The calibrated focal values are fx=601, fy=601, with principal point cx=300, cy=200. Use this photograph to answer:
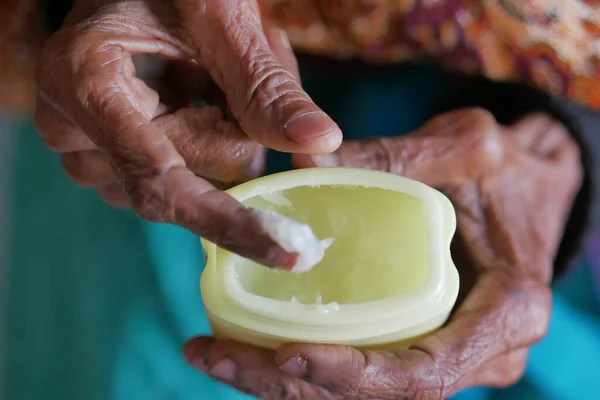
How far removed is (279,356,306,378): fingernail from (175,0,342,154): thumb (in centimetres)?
18

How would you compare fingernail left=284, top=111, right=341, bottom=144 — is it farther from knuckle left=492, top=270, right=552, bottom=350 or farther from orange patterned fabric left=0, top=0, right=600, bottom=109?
orange patterned fabric left=0, top=0, right=600, bottom=109

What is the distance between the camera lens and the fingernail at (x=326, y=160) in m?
0.61

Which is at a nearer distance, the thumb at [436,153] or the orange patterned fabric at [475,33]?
the thumb at [436,153]

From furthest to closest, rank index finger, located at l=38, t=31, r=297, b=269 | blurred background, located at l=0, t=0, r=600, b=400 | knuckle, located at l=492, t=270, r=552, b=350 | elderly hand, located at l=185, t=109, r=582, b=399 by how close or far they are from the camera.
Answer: blurred background, located at l=0, t=0, r=600, b=400
knuckle, located at l=492, t=270, r=552, b=350
elderly hand, located at l=185, t=109, r=582, b=399
index finger, located at l=38, t=31, r=297, b=269

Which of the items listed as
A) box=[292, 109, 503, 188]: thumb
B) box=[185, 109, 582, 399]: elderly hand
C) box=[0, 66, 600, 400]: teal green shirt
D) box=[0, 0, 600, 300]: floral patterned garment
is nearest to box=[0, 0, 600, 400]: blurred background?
box=[0, 66, 600, 400]: teal green shirt

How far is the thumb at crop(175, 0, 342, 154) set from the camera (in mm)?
507

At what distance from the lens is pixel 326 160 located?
619mm

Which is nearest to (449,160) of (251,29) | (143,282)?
(251,29)

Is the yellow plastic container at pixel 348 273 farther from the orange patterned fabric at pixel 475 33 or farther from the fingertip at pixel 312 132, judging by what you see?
the orange patterned fabric at pixel 475 33

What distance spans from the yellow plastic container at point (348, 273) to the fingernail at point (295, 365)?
18 mm

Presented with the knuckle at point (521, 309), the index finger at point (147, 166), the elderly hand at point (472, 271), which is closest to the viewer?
the index finger at point (147, 166)

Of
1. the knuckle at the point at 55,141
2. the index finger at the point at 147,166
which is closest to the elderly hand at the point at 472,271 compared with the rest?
the index finger at the point at 147,166

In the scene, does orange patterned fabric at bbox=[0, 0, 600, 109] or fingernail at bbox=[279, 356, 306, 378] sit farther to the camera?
orange patterned fabric at bbox=[0, 0, 600, 109]

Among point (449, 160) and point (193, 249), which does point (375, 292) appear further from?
point (193, 249)
